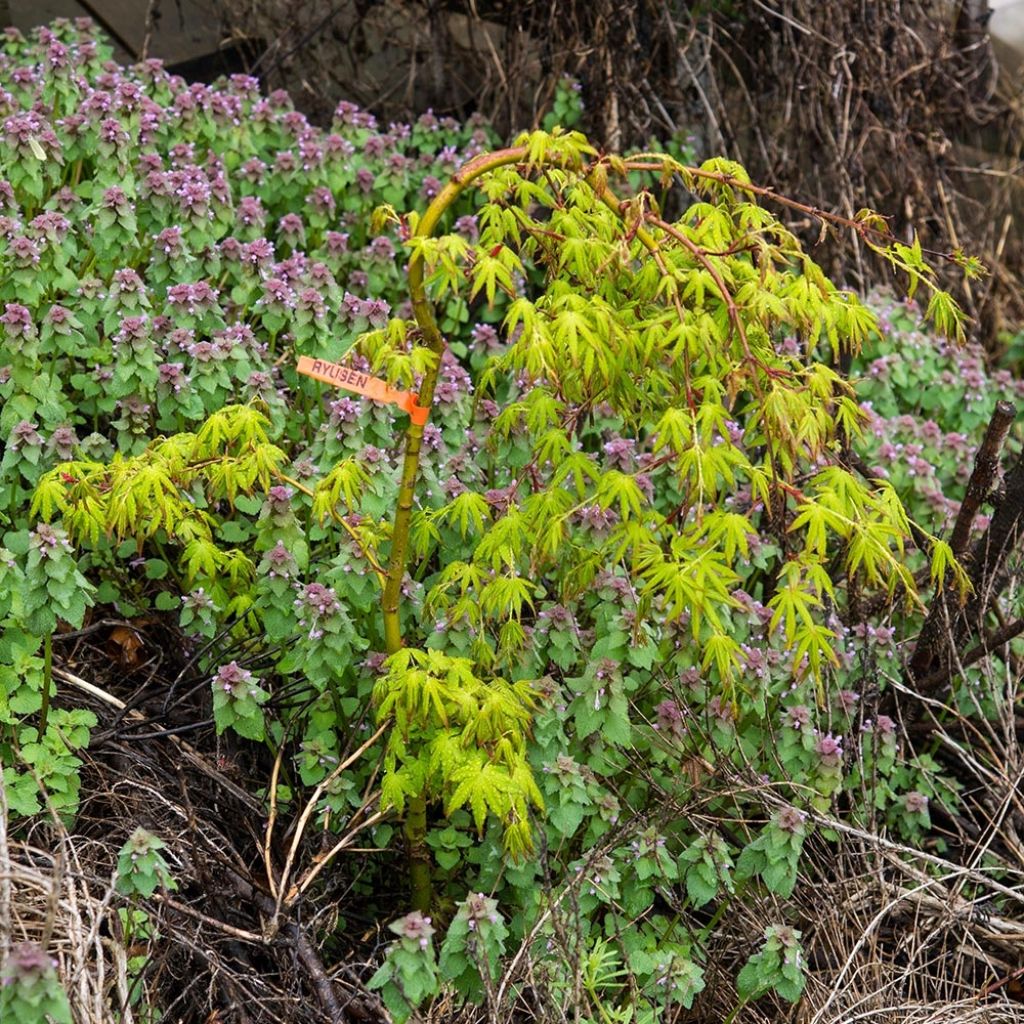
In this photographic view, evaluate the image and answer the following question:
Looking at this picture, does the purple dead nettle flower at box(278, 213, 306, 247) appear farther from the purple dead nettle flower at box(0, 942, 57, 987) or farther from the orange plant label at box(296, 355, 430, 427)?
the purple dead nettle flower at box(0, 942, 57, 987)

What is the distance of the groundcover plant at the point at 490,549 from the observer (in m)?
2.36

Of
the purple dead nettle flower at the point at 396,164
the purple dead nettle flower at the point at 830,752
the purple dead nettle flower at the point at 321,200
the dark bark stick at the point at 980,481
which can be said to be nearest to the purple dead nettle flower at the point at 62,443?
the purple dead nettle flower at the point at 321,200

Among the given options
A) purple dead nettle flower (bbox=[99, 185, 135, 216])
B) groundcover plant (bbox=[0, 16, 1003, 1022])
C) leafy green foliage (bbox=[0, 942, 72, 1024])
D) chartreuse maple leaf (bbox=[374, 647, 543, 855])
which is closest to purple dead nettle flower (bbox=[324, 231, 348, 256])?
groundcover plant (bbox=[0, 16, 1003, 1022])

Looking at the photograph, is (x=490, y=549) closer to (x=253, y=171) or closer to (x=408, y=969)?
(x=408, y=969)

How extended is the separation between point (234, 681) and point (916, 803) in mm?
1576

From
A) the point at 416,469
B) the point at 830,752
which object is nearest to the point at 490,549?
the point at 416,469

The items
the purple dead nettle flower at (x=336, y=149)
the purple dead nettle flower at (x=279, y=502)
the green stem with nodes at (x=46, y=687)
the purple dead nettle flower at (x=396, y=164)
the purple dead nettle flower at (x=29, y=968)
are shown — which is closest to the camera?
the purple dead nettle flower at (x=29, y=968)

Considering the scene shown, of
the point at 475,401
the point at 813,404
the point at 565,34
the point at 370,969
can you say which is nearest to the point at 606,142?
the point at 565,34

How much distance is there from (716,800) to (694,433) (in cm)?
100

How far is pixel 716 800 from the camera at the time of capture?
2.92 metres

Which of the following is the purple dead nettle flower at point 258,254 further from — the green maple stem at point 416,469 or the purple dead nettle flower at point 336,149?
the green maple stem at point 416,469

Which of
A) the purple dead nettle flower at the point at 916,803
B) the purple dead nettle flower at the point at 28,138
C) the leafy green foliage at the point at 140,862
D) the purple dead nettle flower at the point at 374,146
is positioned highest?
the purple dead nettle flower at the point at 28,138

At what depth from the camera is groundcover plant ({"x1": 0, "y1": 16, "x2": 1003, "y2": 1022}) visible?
2.36 m

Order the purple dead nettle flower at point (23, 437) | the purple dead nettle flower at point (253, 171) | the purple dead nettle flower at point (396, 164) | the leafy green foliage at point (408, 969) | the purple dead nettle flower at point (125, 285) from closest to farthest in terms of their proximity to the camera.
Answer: the leafy green foliage at point (408, 969) → the purple dead nettle flower at point (23, 437) → the purple dead nettle flower at point (125, 285) → the purple dead nettle flower at point (253, 171) → the purple dead nettle flower at point (396, 164)
